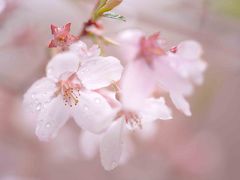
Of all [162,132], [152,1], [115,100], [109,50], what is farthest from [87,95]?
[162,132]

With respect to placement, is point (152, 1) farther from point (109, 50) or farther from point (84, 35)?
point (84, 35)

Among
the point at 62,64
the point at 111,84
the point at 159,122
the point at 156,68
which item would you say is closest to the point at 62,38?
the point at 62,64

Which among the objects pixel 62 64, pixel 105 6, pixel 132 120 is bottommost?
pixel 132 120

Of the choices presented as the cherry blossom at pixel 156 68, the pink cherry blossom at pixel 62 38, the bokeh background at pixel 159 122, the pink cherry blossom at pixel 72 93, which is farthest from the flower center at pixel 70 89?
the bokeh background at pixel 159 122

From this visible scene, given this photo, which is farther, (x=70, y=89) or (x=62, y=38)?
(x=70, y=89)

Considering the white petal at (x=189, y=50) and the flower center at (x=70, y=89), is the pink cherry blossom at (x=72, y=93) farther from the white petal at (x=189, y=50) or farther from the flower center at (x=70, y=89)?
the white petal at (x=189, y=50)

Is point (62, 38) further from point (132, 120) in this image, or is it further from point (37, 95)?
point (132, 120)
